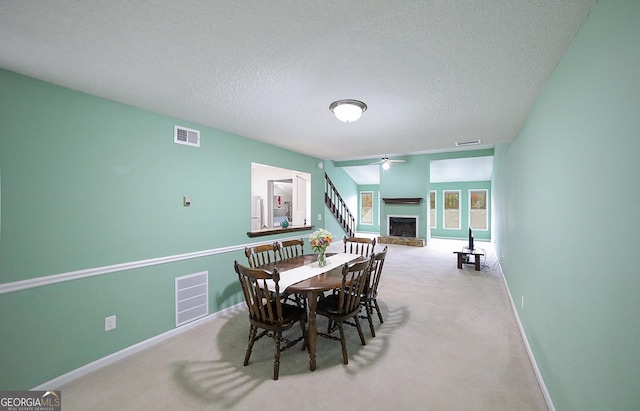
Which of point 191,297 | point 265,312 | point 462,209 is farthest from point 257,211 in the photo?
point 462,209

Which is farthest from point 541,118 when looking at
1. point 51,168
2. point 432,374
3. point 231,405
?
point 51,168

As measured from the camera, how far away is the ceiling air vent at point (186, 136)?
2979 millimetres

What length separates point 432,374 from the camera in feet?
7.18

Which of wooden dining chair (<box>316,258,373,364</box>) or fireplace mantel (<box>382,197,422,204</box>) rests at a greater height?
fireplace mantel (<box>382,197,422,204</box>)

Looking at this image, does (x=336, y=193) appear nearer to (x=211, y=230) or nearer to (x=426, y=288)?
(x=426, y=288)

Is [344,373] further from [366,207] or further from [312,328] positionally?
[366,207]

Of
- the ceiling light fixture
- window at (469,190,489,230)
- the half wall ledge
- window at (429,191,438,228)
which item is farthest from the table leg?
window at (469,190,489,230)

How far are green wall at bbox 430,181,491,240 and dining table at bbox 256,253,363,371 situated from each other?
8.20 meters

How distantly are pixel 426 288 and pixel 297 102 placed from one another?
377cm

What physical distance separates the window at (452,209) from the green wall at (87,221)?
9550mm

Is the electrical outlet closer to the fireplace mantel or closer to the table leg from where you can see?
the table leg

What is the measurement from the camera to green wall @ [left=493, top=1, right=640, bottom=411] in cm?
97

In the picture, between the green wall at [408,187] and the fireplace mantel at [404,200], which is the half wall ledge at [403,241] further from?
the fireplace mantel at [404,200]

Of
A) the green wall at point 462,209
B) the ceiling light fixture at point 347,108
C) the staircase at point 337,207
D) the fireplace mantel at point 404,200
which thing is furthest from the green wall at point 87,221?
the green wall at point 462,209
